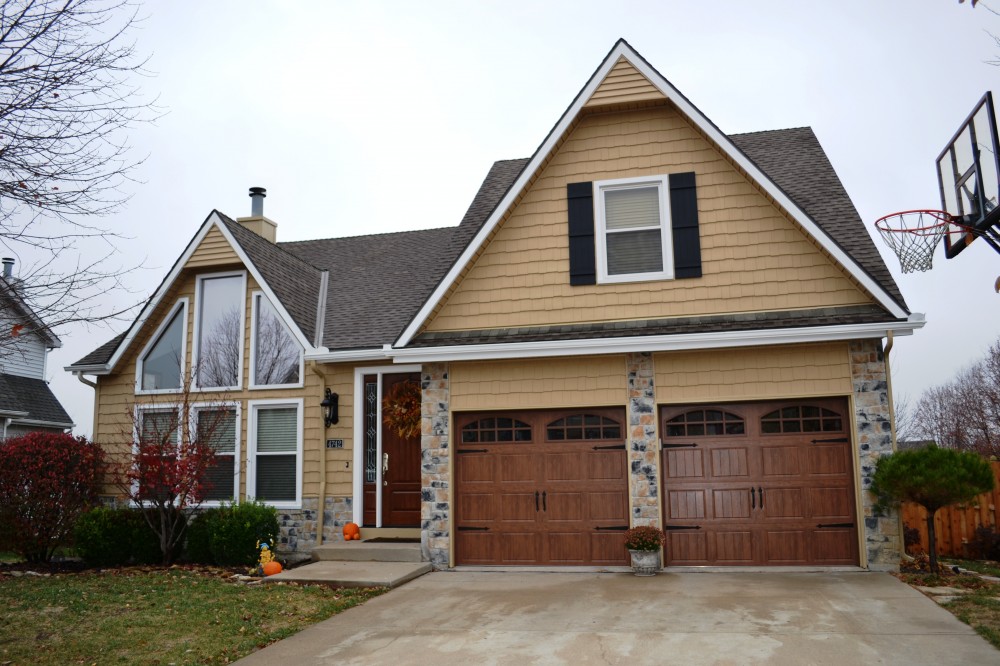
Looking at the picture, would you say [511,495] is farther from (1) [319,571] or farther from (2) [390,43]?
(2) [390,43]

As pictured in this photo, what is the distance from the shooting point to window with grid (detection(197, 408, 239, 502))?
12375 mm

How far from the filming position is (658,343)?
32.1ft

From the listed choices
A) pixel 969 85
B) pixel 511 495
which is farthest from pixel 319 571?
pixel 969 85

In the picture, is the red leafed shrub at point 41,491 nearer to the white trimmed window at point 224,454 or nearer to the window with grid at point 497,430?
the white trimmed window at point 224,454

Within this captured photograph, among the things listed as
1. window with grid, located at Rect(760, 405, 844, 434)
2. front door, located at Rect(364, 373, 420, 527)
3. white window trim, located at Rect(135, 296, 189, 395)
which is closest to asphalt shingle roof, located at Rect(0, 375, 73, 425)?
white window trim, located at Rect(135, 296, 189, 395)

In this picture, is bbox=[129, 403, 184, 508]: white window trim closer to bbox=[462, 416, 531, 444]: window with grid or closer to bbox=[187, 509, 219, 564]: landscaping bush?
bbox=[187, 509, 219, 564]: landscaping bush

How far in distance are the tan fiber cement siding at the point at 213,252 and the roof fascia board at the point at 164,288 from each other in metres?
0.07

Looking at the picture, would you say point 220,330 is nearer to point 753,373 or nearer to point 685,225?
point 685,225

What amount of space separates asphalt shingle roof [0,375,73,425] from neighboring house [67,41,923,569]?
12214mm

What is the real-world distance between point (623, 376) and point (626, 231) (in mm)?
2043

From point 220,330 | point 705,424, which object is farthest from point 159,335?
point 705,424

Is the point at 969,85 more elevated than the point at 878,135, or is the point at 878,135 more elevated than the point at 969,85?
the point at 878,135

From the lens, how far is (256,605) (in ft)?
27.6

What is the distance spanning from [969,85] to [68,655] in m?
14.9
